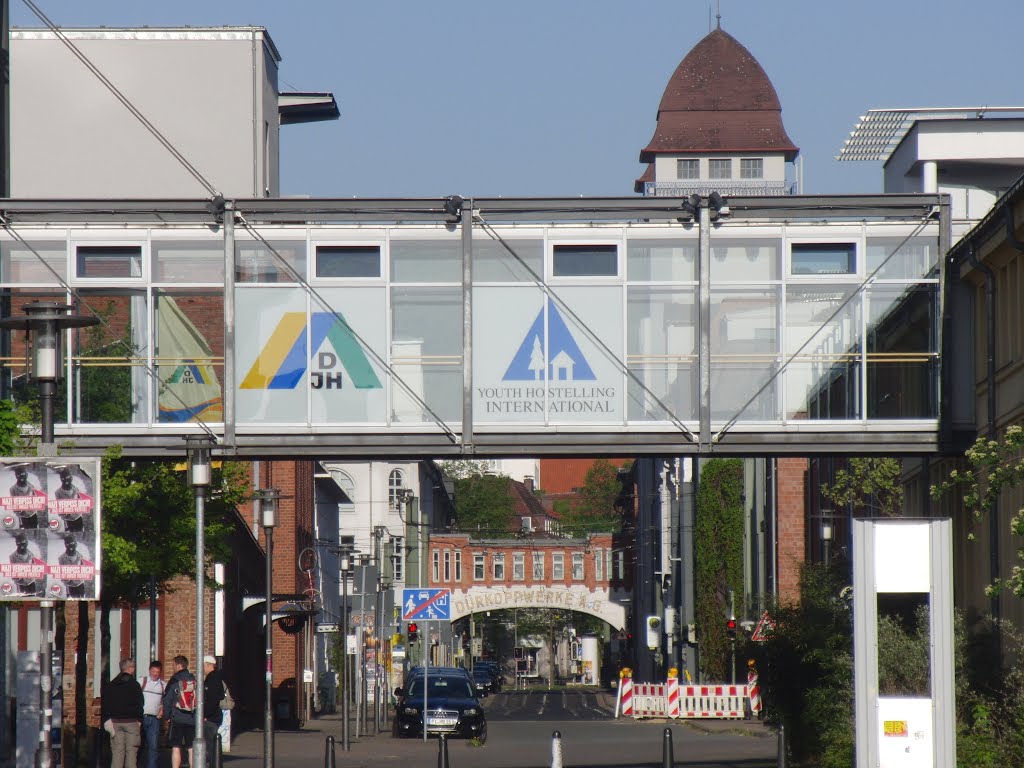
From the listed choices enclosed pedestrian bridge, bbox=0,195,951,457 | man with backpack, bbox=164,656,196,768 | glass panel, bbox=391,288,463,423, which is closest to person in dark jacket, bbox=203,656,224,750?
man with backpack, bbox=164,656,196,768

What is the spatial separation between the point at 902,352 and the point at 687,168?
257ft

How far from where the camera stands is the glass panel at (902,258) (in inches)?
1008

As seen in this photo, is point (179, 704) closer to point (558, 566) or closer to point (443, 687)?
point (443, 687)

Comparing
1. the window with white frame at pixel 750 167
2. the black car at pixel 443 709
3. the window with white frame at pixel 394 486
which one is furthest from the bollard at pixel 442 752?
the window with white frame at pixel 394 486

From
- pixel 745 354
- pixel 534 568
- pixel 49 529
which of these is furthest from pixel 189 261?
pixel 534 568

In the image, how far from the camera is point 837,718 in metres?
23.6

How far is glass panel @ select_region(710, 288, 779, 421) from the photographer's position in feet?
82.7

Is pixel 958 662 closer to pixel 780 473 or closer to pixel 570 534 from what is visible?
pixel 780 473

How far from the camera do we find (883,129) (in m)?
52.0

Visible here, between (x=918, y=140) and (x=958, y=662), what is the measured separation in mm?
25587

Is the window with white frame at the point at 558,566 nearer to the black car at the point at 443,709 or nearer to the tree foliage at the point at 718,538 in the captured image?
the tree foliage at the point at 718,538

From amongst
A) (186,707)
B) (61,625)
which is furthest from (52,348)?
(186,707)

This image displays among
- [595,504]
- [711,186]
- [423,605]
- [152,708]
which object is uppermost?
Answer: [711,186]

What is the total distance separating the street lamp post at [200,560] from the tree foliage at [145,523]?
297cm
